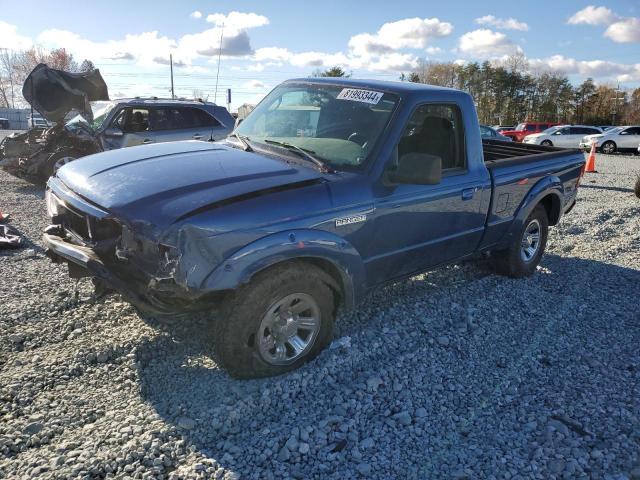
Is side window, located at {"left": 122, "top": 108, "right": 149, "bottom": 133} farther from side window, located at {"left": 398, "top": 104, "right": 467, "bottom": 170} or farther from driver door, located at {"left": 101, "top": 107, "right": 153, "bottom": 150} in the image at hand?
side window, located at {"left": 398, "top": 104, "right": 467, "bottom": 170}

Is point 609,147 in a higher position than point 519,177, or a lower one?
lower

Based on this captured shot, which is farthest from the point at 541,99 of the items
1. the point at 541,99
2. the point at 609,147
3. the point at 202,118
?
the point at 202,118

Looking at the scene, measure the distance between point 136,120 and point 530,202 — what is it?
23.5 ft

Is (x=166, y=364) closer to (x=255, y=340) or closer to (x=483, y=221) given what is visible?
(x=255, y=340)

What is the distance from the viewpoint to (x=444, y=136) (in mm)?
4469

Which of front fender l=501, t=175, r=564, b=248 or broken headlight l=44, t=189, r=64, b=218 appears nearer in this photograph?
broken headlight l=44, t=189, r=64, b=218

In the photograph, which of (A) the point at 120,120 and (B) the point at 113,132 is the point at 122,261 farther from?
(A) the point at 120,120

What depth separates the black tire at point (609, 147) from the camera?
27.9 meters

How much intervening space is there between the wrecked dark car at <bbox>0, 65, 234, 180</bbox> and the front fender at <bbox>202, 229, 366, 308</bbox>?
672cm

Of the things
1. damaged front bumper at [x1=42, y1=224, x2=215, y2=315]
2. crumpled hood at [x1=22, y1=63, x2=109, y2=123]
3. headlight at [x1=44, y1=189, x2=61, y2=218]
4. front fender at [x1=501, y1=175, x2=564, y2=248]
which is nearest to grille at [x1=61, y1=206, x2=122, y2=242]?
damaged front bumper at [x1=42, y1=224, x2=215, y2=315]

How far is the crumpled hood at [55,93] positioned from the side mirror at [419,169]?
8401mm

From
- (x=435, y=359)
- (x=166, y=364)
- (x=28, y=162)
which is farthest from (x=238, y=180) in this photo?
(x=28, y=162)

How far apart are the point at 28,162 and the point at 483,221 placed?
8922mm

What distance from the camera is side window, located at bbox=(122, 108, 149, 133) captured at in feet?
30.8
